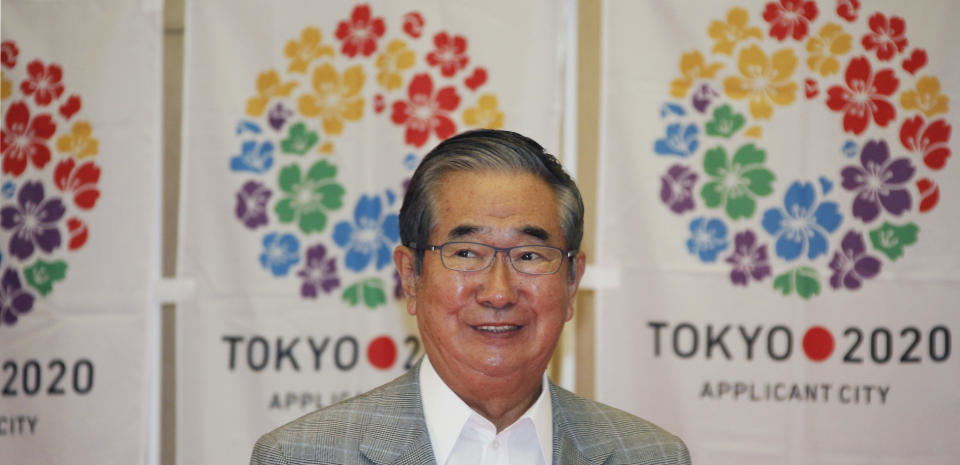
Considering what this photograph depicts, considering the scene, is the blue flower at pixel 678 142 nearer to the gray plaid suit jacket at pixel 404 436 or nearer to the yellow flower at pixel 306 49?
the yellow flower at pixel 306 49

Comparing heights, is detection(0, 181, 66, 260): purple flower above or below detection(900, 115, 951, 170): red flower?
below

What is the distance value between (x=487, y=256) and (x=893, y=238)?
6.02ft

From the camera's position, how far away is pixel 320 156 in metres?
3.04

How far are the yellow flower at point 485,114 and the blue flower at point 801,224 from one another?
0.88 m

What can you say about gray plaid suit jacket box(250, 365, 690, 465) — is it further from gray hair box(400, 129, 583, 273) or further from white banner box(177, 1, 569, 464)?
white banner box(177, 1, 569, 464)

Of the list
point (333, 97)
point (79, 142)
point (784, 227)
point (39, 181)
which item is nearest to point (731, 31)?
point (784, 227)

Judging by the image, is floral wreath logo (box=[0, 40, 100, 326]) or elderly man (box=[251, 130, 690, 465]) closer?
elderly man (box=[251, 130, 690, 465])

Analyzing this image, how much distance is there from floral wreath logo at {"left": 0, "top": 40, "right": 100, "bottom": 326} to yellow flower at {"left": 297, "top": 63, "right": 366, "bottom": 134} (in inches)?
27.6

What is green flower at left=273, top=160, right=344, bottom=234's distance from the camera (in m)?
3.03

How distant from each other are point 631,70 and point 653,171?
0.32m

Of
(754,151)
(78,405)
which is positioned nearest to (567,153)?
(754,151)

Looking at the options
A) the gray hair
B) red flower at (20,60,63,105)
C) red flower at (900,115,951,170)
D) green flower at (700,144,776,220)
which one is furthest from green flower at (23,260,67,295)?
red flower at (900,115,951,170)

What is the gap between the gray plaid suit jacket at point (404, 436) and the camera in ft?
5.17

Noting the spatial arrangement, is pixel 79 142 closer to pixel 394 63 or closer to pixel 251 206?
pixel 251 206
